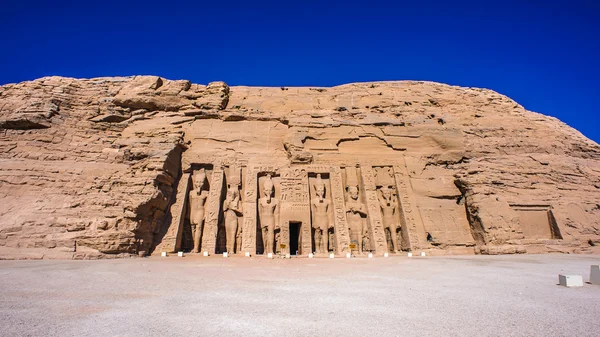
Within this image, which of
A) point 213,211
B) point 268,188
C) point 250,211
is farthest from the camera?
point 268,188

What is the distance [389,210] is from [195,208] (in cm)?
921

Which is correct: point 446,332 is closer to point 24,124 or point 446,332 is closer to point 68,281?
point 68,281

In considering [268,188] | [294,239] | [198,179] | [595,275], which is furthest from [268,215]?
[595,275]

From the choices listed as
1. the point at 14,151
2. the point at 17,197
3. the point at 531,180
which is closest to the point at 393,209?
the point at 531,180

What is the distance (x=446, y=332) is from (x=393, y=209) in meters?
12.6

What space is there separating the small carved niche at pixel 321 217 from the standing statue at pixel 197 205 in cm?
508

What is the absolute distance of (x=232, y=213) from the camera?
14.9m

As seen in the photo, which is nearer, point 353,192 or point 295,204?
point 295,204

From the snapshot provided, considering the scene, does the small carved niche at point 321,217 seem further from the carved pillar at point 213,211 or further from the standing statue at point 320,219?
the carved pillar at point 213,211

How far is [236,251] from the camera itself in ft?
47.0

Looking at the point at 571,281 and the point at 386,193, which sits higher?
the point at 386,193

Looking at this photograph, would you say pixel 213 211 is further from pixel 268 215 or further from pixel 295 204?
pixel 295 204

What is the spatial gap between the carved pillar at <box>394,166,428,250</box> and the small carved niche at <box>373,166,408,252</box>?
0.67ft

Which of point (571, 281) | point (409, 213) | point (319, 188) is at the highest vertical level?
point (319, 188)
